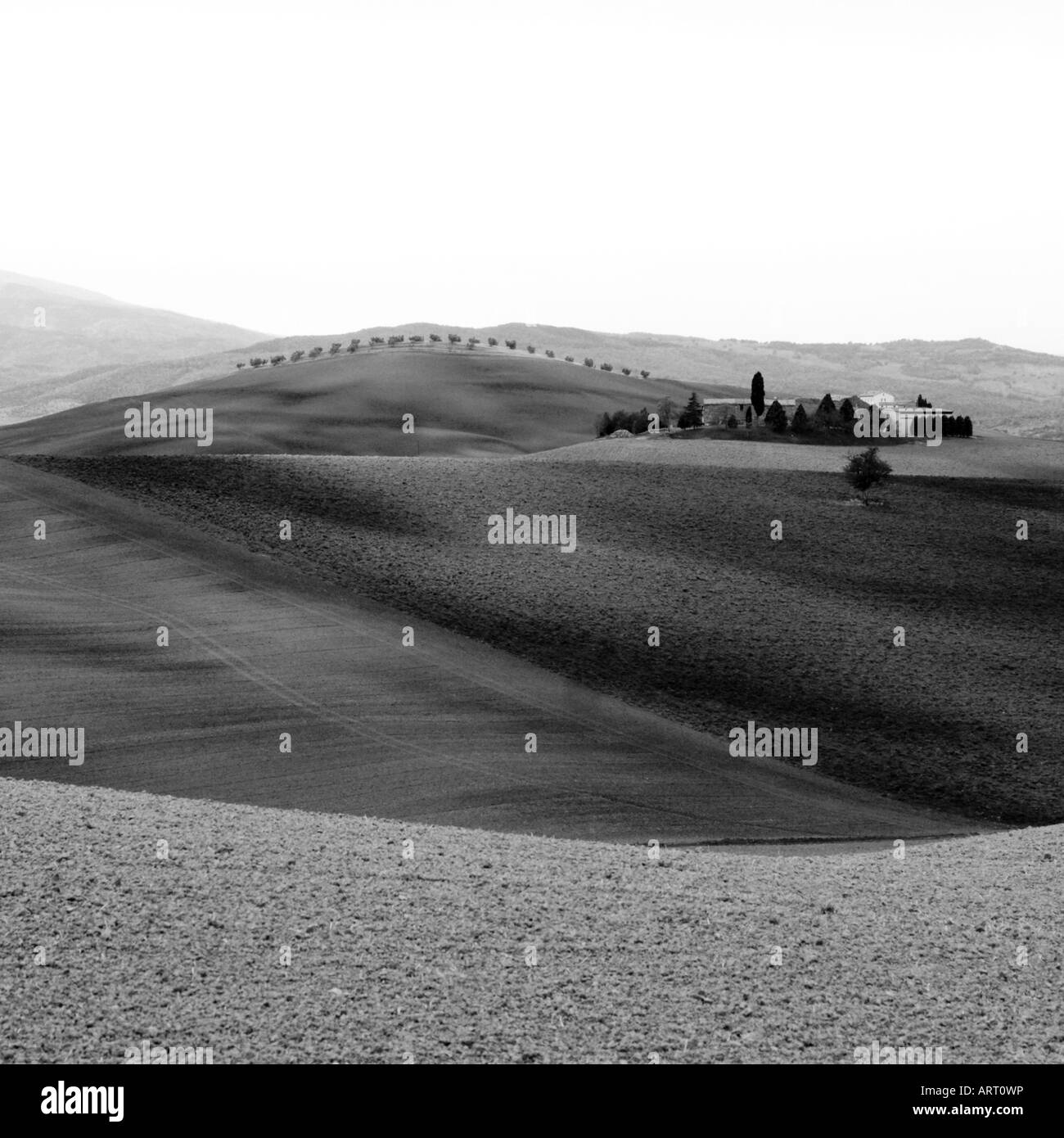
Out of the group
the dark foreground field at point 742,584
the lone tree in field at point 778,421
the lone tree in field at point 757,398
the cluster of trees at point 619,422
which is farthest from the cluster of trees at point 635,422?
the dark foreground field at point 742,584

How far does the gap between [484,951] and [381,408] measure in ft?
361

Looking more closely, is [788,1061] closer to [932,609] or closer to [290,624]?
[290,624]

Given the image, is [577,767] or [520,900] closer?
[520,900]

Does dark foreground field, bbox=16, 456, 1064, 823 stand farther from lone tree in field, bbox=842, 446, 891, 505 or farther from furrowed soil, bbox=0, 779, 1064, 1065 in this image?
furrowed soil, bbox=0, 779, 1064, 1065

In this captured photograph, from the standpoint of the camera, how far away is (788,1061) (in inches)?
562

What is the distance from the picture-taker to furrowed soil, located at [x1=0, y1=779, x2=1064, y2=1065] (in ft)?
47.8

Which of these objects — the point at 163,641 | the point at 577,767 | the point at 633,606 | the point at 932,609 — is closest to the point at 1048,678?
the point at 932,609

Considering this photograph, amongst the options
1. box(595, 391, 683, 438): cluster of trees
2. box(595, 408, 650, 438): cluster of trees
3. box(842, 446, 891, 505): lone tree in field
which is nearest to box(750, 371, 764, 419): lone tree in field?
box(595, 391, 683, 438): cluster of trees

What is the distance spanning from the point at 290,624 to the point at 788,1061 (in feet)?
92.9

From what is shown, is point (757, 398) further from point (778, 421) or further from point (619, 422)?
point (619, 422)

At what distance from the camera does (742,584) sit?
158 ft

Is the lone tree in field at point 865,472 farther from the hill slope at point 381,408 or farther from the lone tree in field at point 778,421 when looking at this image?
the hill slope at point 381,408

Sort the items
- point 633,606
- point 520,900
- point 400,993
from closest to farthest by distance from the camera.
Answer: point 400,993
point 520,900
point 633,606

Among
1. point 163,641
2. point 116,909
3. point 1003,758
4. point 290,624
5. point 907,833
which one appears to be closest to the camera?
point 116,909
